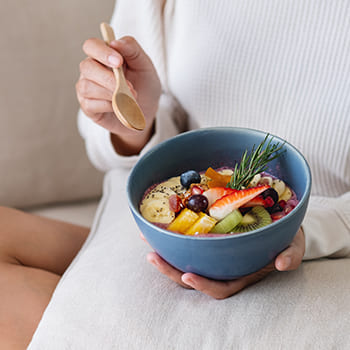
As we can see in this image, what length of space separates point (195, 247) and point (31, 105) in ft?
2.66

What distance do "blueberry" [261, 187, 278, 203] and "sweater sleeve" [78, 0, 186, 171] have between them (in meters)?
0.41

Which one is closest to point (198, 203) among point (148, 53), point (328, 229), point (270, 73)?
point (328, 229)

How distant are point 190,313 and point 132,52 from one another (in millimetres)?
462

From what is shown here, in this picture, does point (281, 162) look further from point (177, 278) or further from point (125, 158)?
point (125, 158)

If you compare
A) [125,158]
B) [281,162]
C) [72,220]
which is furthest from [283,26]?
[72,220]

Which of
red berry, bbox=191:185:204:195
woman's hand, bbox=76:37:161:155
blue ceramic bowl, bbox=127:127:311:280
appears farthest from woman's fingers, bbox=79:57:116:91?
red berry, bbox=191:185:204:195

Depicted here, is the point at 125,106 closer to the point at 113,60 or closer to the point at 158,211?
the point at 113,60

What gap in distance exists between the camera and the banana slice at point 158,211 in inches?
25.0

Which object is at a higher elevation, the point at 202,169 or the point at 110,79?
the point at 110,79

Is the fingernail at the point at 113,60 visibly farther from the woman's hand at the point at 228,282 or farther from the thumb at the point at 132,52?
the woman's hand at the point at 228,282

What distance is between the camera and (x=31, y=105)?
1.21m

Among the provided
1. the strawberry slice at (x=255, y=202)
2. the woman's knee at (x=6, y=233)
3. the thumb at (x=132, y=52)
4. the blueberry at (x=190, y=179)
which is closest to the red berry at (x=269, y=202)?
the strawberry slice at (x=255, y=202)

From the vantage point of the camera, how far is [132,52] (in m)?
0.81

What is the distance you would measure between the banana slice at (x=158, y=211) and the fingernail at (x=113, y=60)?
0.79 feet
